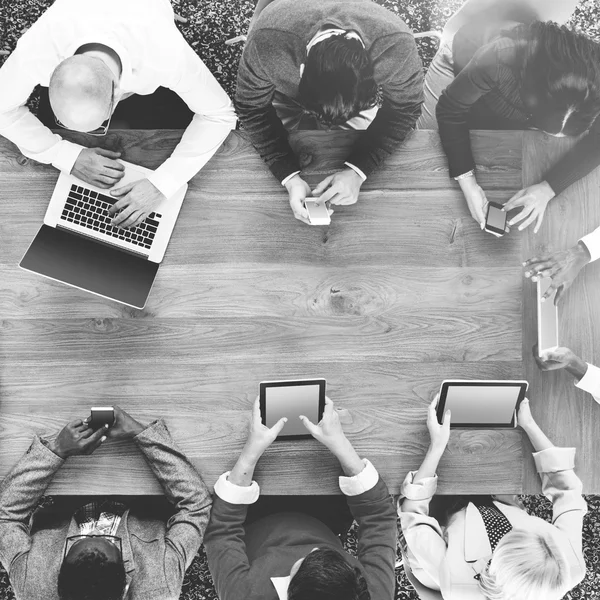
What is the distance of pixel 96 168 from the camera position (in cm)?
155

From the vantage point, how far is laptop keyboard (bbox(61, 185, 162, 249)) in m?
1.57

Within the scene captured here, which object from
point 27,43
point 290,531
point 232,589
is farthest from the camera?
point 290,531

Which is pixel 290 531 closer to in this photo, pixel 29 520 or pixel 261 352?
pixel 261 352

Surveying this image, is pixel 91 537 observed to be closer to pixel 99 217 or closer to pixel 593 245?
pixel 99 217

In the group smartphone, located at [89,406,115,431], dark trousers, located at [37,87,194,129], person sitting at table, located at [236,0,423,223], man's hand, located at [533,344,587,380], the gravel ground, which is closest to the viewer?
person sitting at table, located at [236,0,423,223]

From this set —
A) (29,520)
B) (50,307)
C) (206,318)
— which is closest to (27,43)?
(50,307)

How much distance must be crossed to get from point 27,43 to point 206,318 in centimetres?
82

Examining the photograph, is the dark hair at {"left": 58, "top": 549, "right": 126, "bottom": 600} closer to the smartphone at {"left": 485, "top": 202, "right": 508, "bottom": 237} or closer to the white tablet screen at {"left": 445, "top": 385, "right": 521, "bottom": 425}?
the white tablet screen at {"left": 445, "top": 385, "right": 521, "bottom": 425}

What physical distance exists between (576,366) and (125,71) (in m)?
1.43

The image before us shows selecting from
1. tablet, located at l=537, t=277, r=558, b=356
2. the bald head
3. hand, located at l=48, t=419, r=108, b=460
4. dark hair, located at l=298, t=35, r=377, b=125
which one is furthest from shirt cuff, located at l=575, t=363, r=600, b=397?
the bald head

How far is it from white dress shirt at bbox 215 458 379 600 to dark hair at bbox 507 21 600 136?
1033mm

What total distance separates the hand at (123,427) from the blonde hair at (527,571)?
1.02 meters

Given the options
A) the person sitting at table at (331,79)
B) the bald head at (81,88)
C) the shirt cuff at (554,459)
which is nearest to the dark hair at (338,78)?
the person sitting at table at (331,79)

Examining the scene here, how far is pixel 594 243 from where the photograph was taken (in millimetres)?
1578
